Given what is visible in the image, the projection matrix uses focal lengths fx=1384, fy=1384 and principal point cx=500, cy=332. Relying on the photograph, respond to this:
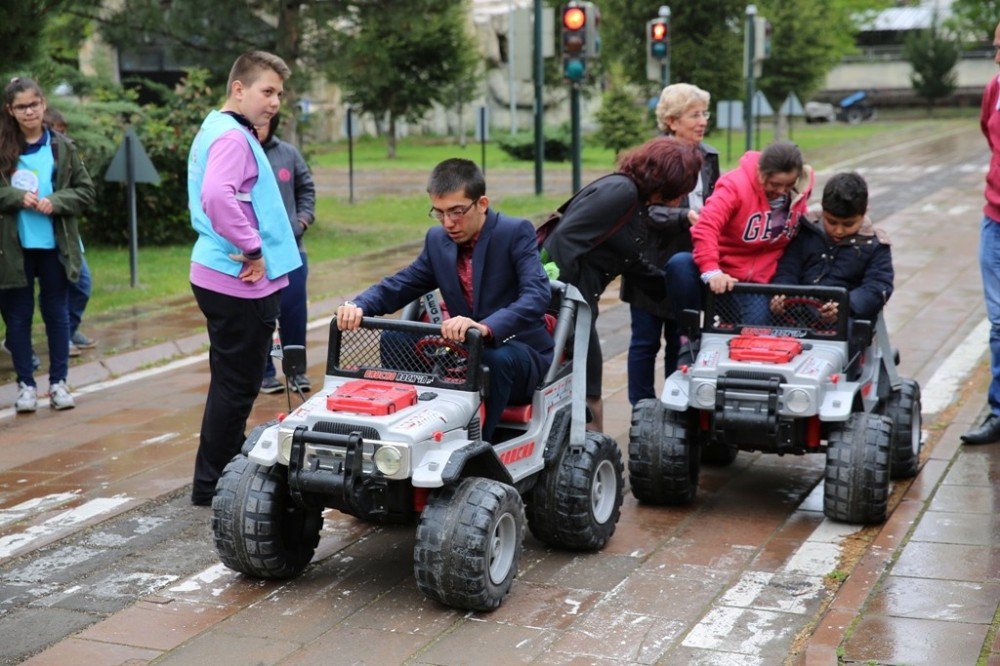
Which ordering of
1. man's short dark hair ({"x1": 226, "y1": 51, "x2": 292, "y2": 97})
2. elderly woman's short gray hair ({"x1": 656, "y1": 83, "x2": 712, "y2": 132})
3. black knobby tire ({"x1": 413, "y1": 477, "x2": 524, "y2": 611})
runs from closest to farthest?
1. black knobby tire ({"x1": 413, "y1": 477, "x2": 524, "y2": 611})
2. man's short dark hair ({"x1": 226, "y1": 51, "x2": 292, "y2": 97})
3. elderly woman's short gray hair ({"x1": 656, "y1": 83, "x2": 712, "y2": 132})

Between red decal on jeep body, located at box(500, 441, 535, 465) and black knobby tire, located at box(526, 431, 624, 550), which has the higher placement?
red decal on jeep body, located at box(500, 441, 535, 465)

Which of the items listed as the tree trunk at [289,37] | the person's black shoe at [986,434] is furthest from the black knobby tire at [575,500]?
the tree trunk at [289,37]

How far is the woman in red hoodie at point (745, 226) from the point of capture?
20.9 ft

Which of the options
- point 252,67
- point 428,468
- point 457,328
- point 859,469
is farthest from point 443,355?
point 859,469

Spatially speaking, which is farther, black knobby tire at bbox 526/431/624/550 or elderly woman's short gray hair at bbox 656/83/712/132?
elderly woman's short gray hair at bbox 656/83/712/132

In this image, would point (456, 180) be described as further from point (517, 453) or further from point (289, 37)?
point (289, 37)

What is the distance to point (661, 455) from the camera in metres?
6.17

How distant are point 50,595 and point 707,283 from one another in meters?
3.11

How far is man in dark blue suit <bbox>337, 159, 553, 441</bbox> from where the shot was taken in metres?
5.27

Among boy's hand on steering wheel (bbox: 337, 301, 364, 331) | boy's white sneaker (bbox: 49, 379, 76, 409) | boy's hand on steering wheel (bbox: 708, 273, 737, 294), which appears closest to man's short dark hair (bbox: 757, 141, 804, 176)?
boy's hand on steering wheel (bbox: 708, 273, 737, 294)

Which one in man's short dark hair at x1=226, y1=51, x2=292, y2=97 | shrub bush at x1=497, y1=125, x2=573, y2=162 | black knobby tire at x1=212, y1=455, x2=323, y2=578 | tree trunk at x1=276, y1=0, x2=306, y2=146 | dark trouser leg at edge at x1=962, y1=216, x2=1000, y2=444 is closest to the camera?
black knobby tire at x1=212, y1=455, x2=323, y2=578

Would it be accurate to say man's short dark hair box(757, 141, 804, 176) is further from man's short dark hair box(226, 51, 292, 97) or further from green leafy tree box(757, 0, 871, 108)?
green leafy tree box(757, 0, 871, 108)

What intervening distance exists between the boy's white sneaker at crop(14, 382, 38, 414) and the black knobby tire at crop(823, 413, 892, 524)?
4.88 meters

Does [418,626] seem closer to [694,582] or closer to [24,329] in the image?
[694,582]
